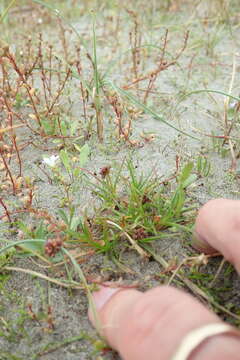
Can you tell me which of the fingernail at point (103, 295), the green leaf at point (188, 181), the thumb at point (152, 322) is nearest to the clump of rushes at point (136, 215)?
the green leaf at point (188, 181)

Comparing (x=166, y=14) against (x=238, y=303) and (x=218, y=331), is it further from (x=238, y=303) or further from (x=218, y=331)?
(x=218, y=331)

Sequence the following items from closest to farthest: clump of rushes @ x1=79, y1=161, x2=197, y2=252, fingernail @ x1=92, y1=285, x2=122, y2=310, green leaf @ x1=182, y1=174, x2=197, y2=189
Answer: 1. fingernail @ x1=92, y1=285, x2=122, y2=310
2. clump of rushes @ x1=79, y1=161, x2=197, y2=252
3. green leaf @ x1=182, y1=174, x2=197, y2=189

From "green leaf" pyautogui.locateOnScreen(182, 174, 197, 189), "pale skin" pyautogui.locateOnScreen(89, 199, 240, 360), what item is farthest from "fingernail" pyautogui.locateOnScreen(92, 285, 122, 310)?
"green leaf" pyautogui.locateOnScreen(182, 174, 197, 189)

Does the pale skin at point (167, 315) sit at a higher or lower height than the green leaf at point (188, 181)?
lower

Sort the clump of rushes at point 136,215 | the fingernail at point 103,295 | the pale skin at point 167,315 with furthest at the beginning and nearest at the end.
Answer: the clump of rushes at point 136,215 < the fingernail at point 103,295 < the pale skin at point 167,315

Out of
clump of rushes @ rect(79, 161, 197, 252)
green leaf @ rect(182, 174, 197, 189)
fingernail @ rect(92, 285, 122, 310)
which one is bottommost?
fingernail @ rect(92, 285, 122, 310)

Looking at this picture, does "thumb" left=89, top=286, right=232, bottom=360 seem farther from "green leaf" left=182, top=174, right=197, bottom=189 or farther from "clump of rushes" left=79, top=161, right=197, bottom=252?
"green leaf" left=182, top=174, right=197, bottom=189

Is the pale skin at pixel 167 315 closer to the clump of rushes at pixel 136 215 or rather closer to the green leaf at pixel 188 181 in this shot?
the clump of rushes at pixel 136 215

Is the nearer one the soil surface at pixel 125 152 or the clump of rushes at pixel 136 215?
the soil surface at pixel 125 152

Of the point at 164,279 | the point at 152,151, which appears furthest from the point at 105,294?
the point at 152,151
